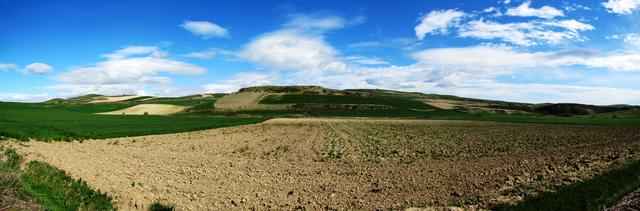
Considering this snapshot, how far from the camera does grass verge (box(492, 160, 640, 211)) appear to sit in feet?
36.1

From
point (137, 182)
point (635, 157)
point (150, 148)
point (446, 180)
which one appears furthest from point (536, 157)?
point (150, 148)

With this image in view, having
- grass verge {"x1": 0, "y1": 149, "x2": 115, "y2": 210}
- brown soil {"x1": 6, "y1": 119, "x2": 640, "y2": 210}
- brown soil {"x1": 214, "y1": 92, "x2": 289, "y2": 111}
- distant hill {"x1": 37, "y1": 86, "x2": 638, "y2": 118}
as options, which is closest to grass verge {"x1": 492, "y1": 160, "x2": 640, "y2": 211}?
brown soil {"x1": 6, "y1": 119, "x2": 640, "y2": 210}

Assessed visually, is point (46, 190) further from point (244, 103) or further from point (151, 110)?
point (244, 103)

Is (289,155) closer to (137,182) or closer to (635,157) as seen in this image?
(137,182)

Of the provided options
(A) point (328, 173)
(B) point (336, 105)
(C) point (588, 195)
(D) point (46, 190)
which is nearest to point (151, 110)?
(B) point (336, 105)

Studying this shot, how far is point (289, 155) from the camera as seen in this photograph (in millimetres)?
25938

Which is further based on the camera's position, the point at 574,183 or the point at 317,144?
the point at 317,144

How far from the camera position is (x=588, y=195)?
12.0 meters

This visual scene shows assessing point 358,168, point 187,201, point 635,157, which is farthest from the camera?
point 358,168

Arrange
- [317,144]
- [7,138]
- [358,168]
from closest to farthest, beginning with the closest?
[358,168]
[7,138]
[317,144]

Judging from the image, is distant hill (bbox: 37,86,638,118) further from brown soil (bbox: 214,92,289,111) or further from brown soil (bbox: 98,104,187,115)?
brown soil (bbox: 98,104,187,115)

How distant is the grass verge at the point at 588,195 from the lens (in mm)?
11000

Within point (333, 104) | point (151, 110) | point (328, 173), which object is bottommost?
point (328, 173)

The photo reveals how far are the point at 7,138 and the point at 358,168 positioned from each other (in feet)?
77.3
